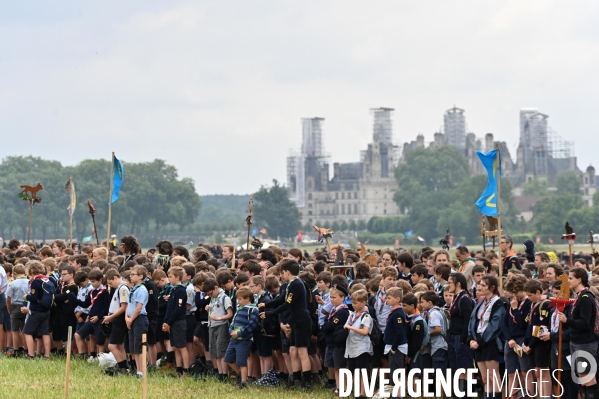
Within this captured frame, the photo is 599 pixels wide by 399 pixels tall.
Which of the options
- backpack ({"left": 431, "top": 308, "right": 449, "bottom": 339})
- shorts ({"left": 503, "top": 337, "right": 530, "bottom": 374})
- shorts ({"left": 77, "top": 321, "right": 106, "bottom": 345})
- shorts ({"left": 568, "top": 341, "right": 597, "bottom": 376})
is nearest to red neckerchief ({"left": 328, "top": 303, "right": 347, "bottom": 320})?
backpack ({"left": 431, "top": 308, "right": 449, "bottom": 339})

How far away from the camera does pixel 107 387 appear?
14.7m

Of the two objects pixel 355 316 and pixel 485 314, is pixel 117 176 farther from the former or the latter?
pixel 485 314

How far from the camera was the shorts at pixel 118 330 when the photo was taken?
15.9 meters

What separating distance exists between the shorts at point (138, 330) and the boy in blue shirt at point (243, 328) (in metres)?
1.41

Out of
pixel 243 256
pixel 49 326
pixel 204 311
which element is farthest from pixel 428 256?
pixel 49 326

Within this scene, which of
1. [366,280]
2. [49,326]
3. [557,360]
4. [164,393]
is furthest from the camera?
[49,326]

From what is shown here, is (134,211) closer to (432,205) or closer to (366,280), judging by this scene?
(432,205)

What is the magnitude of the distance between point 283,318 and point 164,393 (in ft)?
5.81

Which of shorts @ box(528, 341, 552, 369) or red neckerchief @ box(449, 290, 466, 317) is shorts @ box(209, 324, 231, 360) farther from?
shorts @ box(528, 341, 552, 369)

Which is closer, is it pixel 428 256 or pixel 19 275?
pixel 19 275

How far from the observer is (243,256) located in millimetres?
18312

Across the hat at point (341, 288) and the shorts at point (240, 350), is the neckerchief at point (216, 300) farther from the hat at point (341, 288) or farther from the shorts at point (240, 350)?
the hat at point (341, 288)

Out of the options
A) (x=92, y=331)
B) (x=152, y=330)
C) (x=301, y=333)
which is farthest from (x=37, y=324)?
(x=301, y=333)

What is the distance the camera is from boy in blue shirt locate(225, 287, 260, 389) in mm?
14750
